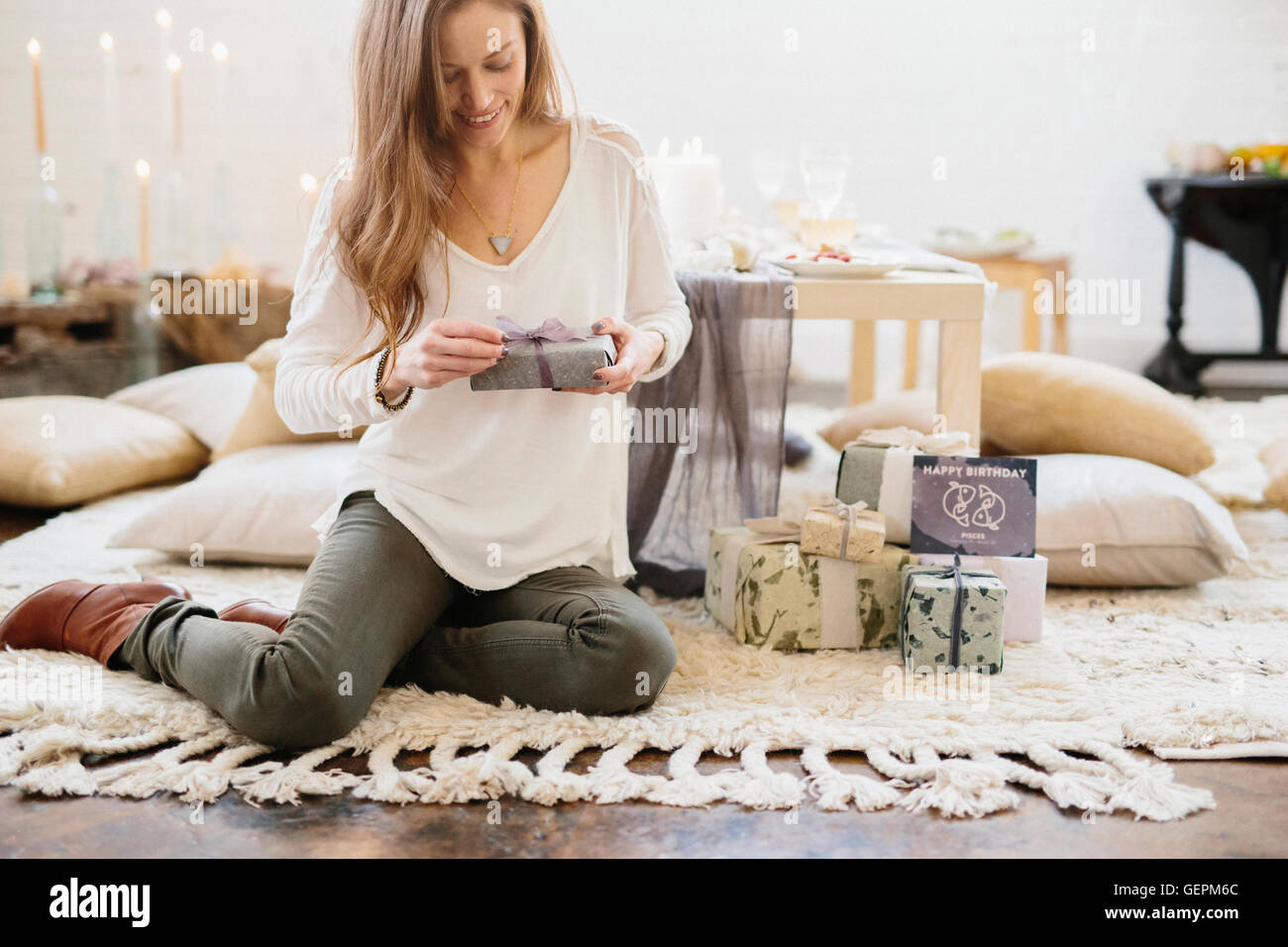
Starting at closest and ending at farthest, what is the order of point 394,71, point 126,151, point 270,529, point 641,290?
point 394,71
point 641,290
point 270,529
point 126,151

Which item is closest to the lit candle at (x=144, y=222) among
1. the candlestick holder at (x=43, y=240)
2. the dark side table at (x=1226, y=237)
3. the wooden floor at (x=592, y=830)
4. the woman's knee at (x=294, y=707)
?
the candlestick holder at (x=43, y=240)

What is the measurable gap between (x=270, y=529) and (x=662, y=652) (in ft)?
2.93

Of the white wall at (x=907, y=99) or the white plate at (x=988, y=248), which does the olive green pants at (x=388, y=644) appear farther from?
the white wall at (x=907, y=99)

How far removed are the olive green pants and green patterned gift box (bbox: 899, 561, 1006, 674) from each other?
13.7 inches

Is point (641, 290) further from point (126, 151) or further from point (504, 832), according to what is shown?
point (126, 151)

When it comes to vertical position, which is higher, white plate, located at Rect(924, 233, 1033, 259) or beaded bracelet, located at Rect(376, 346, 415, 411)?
white plate, located at Rect(924, 233, 1033, 259)

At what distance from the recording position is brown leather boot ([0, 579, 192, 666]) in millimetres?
1622

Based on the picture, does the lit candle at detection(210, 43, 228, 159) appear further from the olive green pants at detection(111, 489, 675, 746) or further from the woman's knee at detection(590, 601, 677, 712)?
the woman's knee at detection(590, 601, 677, 712)

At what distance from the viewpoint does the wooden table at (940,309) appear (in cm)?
184

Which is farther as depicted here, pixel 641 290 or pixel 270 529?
pixel 270 529

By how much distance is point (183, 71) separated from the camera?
394cm

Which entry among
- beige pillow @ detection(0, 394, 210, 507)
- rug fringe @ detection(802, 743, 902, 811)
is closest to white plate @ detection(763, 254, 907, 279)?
rug fringe @ detection(802, 743, 902, 811)

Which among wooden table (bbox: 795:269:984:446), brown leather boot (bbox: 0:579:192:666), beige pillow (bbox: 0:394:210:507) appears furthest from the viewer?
beige pillow (bbox: 0:394:210:507)
